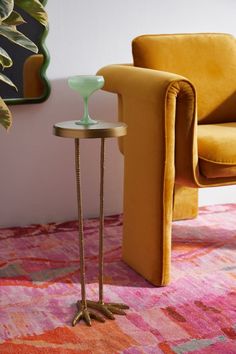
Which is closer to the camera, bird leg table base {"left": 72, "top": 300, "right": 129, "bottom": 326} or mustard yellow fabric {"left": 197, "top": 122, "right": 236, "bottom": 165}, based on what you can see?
bird leg table base {"left": 72, "top": 300, "right": 129, "bottom": 326}

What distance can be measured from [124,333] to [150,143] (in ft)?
2.04

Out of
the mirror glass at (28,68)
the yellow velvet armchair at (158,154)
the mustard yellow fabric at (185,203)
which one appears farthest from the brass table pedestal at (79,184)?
the mustard yellow fabric at (185,203)

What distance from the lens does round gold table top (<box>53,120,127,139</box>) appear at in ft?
6.06

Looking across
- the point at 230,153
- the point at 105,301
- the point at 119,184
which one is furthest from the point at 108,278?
the point at 119,184

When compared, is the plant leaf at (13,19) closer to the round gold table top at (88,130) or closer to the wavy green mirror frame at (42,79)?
the round gold table top at (88,130)

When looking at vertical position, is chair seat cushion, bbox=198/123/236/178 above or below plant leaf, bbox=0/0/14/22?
below

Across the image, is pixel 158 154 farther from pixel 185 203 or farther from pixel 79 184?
pixel 185 203

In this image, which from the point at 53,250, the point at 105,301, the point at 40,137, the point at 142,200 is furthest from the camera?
the point at 40,137

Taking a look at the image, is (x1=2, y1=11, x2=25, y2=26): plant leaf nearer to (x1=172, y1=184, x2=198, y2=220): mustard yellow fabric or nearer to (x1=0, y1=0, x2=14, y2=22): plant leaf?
(x1=0, y1=0, x2=14, y2=22): plant leaf

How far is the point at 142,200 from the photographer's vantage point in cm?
224

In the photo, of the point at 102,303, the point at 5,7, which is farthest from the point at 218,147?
the point at 5,7

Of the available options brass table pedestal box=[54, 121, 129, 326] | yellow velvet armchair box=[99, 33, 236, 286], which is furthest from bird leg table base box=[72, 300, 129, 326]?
yellow velvet armchair box=[99, 33, 236, 286]

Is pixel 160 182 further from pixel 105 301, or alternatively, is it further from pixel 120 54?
pixel 120 54

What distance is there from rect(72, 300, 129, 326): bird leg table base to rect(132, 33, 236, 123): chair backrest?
36.7 inches
